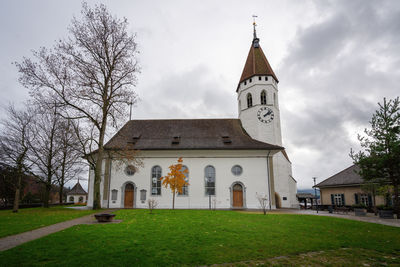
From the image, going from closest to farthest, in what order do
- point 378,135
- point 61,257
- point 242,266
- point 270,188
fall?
point 242,266, point 61,257, point 378,135, point 270,188

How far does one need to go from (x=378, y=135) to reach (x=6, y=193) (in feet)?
141

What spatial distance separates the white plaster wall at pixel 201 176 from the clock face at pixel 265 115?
4982 mm

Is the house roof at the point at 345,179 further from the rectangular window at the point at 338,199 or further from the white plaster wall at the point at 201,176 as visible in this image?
the white plaster wall at the point at 201,176

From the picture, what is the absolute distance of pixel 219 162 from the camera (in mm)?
26094

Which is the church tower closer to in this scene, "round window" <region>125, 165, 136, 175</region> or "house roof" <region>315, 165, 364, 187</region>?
"house roof" <region>315, 165, 364, 187</region>

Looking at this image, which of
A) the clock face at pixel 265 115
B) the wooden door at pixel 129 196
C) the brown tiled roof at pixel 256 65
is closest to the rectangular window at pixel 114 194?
the wooden door at pixel 129 196

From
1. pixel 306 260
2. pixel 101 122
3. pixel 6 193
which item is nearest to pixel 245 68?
pixel 101 122

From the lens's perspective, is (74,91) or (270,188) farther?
(270,188)

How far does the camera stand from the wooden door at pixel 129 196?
83.0 feet

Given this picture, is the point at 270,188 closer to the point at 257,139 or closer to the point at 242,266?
the point at 257,139

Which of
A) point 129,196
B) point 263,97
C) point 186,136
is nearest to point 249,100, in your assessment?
point 263,97

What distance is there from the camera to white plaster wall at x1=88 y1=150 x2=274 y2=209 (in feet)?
82.5

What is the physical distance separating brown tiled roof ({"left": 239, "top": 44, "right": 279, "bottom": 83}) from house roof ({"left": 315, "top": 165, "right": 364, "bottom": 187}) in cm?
1507

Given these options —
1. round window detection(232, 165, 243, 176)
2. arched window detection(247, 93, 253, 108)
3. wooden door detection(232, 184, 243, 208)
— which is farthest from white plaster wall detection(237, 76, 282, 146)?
wooden door detection(232, 184, 243, 208)
